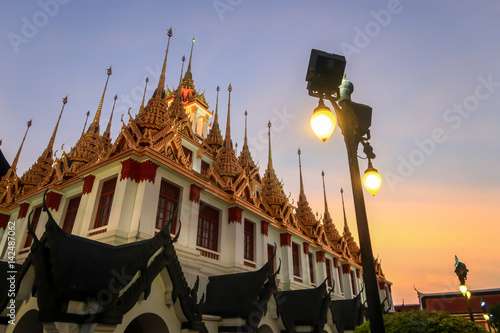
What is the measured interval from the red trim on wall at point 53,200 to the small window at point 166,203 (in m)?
6.99

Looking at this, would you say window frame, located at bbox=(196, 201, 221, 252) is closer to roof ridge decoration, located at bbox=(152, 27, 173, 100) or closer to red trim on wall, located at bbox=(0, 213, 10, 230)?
roof ridge decoration, located at bbox=(152, 27, 173, 100)

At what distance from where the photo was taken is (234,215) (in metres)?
18.2

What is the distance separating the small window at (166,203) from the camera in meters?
14.2

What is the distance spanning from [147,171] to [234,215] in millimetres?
6293

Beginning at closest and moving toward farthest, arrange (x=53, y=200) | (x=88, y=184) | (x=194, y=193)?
(x=88, y=184) → (x=194, y=193) → (x=53, y=200)

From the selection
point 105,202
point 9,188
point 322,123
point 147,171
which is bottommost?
point 322,123

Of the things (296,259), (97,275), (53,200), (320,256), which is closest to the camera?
(97,275)

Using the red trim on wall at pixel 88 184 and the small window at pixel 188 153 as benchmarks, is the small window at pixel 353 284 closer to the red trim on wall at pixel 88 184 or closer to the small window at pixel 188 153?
the small window at pixel 188 153

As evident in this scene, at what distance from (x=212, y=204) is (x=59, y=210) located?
8.38 metres

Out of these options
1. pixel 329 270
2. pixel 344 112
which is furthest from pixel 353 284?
pixel 344 112

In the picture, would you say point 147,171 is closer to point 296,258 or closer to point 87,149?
point 87,149

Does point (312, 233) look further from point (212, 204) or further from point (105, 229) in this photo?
point (105, 229)

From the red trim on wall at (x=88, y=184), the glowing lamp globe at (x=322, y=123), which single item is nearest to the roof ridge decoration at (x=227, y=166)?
the red trim on wall at (x=88, y=184)

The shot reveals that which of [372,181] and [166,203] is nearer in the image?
[372,181]
